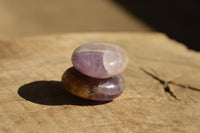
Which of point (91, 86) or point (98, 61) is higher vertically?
point (98, 61)

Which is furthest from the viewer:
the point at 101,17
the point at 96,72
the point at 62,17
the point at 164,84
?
the point at 101,17

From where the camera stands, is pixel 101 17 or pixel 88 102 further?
pixel 101 17

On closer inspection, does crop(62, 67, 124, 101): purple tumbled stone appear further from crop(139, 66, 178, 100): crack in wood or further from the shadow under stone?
crop(139, 66, 178, 100): crack in wood

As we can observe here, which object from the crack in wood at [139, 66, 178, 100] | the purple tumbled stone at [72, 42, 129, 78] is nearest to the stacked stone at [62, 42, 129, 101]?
the purple tumbled stone at [72, 42, 129, 78]

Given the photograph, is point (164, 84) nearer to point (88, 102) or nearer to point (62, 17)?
point (88, 102)

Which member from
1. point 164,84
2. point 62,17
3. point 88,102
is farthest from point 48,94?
point 62,17

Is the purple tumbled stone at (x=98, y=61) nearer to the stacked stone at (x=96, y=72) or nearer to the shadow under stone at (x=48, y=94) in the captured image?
the stacked stone at (x=96, y=72)
